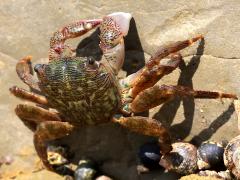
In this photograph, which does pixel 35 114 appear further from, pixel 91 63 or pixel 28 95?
pixel 91 63

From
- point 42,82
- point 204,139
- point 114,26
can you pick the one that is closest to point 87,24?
point 114,26

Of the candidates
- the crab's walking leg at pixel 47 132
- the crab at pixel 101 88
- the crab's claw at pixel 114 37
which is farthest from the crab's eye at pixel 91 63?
the crab's walking leg at pixel 47 132

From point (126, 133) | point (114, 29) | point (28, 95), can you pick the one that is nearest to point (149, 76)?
point (114, 29)

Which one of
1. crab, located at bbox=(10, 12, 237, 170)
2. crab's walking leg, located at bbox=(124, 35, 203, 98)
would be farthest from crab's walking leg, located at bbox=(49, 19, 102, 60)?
crab's walking leg, located at bbox=(124, 35, 203, 98)

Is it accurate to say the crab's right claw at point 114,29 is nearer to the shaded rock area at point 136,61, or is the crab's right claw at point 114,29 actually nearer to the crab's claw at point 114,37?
the crab's claw at point 114,37

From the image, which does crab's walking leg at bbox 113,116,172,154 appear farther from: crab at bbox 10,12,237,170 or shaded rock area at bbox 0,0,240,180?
shaded rock area at bbox 0,0,240,180

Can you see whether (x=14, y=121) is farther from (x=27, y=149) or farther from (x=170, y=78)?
(x=170, y=78)

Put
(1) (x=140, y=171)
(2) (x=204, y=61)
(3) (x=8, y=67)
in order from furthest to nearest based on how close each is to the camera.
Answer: (3) (x=8, y=67)
(1) (x=140, y=171)
(2) (x=204, y=61)
